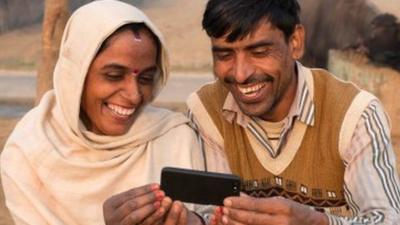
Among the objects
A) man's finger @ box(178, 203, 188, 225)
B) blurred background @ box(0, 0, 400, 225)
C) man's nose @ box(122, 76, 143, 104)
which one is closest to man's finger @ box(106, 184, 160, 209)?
man's finger @ box(178, 203, 188, 225)

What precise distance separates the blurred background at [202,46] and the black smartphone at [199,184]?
4499 millimetres

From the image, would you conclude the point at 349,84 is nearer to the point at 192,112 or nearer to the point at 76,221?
the point at 192,112

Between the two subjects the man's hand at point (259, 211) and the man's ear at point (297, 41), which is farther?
the man's ear at point (297, 41)

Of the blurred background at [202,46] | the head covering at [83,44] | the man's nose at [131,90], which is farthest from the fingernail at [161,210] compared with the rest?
the blurred background at [202,46]

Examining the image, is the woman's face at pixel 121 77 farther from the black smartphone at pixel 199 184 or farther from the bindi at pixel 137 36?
the black smartphone at pixel 199 184

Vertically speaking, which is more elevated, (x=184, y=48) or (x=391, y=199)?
(x=391, y=199)

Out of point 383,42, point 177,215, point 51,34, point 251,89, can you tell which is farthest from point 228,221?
point 383,42

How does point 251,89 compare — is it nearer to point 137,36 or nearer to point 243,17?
point 243,17

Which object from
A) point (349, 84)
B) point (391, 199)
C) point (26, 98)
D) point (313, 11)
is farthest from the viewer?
point (26, 98)

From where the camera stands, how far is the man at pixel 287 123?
278 centimetres

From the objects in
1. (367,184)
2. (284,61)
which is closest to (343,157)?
(367,184)

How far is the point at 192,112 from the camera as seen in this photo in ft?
10.2

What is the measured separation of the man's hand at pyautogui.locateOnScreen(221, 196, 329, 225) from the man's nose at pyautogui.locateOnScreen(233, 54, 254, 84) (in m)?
0.51

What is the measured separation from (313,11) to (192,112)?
4182 millimetres
